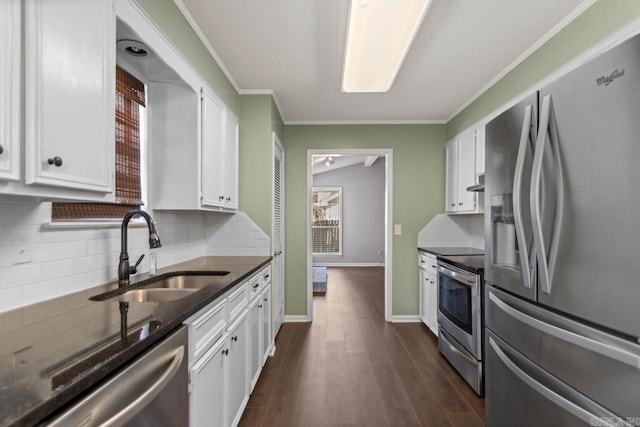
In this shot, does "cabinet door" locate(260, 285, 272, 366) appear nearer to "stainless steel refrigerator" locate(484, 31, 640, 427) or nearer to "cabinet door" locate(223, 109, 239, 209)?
"cabinet door" locate(223, 109, 239, 209)

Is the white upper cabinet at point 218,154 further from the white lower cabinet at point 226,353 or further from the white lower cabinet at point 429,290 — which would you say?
the white lower cabinet at point 429,290

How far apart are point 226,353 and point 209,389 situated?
9.1 inches

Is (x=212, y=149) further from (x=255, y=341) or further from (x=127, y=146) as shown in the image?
(x=255, y=341)

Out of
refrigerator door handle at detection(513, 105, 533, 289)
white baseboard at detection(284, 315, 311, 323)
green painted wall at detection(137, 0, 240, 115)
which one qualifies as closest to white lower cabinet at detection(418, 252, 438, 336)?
white baseboard at detection(284, 315, 311, 323)

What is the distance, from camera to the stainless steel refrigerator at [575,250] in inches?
35.9

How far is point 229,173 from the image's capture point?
2.62 metres

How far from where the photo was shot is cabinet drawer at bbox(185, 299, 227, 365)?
1225 mm

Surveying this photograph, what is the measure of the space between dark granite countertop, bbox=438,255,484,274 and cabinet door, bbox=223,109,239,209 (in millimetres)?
2028

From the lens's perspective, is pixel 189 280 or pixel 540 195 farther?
pixel 189 280

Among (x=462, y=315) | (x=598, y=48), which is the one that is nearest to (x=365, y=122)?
(x=598, y=48)

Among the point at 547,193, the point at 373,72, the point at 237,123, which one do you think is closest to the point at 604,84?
the point at 547,193

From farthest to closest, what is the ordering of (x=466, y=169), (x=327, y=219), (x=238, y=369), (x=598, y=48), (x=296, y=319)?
(x=327, y=219) → (x=296, y=319) → (x=466, y=169) → (x=238, y=369) → (x=598, y=48)

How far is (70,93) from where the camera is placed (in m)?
0.97

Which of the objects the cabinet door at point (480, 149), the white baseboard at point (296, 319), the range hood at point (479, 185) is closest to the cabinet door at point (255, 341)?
the white baseboard at point (296, 319)
